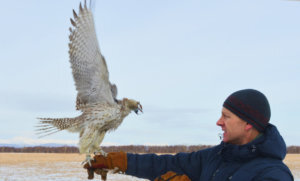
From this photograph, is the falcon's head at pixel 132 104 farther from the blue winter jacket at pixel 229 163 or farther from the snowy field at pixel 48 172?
the snowy field at pixel 48 172

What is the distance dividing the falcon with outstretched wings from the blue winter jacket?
0.34 metres

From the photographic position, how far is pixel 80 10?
2639 mm

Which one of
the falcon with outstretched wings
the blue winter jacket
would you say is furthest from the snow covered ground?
the blue winter jacket

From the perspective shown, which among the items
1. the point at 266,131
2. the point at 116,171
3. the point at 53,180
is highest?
the point at 266,131

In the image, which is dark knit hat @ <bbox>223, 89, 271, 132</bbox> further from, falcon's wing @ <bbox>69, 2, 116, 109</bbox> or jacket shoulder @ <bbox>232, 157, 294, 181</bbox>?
falcon's wing @ <bbox>69, 2, 116, 109</bbox>

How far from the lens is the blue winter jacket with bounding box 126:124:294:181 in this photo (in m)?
1.80

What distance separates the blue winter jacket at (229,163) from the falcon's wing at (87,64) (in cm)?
62

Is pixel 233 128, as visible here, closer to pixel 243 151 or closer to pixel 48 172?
pixel 243 151

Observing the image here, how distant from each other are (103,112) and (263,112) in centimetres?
116

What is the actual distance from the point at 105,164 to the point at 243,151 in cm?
94

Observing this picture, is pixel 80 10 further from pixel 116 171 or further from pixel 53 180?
pixel 53 180

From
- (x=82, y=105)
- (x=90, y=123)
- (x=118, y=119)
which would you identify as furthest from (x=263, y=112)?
(x=82, y=105)

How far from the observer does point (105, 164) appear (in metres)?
2.21

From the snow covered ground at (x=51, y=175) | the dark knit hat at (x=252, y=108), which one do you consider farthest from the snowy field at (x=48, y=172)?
the dark knit hat at (x=252, y=108)
